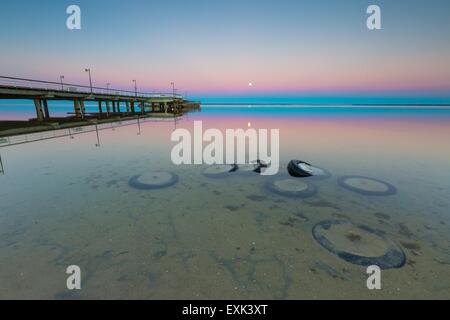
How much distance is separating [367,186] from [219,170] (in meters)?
8.43

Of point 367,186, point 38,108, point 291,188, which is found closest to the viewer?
point 291,188

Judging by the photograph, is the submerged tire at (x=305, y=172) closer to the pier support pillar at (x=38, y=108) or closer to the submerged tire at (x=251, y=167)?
the submerged tire at (x=251, y=167)

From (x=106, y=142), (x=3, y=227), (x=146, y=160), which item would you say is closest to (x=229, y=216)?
(x=3, y=227)

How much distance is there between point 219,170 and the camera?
1271cm

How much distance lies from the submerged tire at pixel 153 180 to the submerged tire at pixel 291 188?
219 inches

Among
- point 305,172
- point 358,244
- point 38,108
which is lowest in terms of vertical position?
point 358,244

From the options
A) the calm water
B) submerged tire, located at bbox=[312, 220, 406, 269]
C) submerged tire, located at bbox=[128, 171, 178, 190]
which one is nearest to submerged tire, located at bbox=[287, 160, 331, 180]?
the calm water

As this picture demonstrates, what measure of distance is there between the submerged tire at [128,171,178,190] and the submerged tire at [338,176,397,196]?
31.5ft

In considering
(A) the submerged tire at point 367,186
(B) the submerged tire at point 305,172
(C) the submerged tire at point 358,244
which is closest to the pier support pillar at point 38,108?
(B) the submerged tire at point 305,172

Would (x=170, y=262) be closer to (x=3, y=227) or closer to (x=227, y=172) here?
(x=3, y=227)

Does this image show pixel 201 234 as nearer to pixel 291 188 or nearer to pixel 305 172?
pixel 291 188

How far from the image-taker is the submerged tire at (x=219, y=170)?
1199 centimetres

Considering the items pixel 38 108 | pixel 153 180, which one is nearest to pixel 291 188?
pixel 153 180

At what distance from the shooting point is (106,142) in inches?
800
